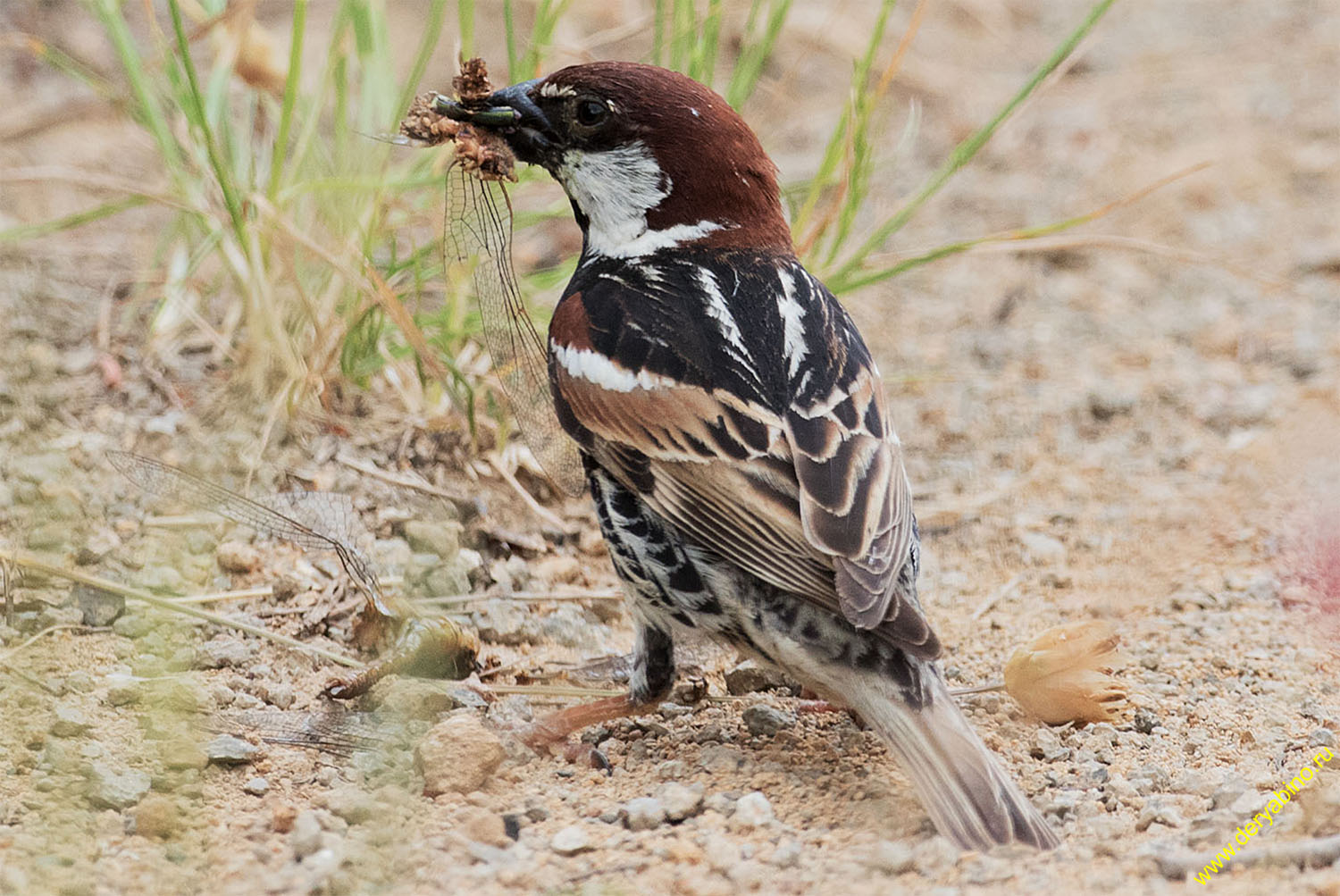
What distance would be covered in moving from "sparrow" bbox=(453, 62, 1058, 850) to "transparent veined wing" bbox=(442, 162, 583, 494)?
18cm

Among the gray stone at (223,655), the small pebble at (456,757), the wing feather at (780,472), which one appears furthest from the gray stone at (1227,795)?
the gray stone at (223,655)

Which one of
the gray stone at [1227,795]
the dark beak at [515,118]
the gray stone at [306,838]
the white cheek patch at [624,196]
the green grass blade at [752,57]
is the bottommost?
the gray stone at [306,838]

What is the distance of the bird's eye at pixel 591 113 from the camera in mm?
3777

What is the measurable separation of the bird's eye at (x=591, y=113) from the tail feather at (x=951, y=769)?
1529 millimetres

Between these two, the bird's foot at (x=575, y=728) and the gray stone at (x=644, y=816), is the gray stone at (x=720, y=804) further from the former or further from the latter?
the bird's foot at (x=575, y=728)

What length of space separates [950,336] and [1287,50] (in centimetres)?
342

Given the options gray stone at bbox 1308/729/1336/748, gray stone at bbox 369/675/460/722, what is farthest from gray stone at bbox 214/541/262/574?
gray stone at bbox 1308/729/1336/748

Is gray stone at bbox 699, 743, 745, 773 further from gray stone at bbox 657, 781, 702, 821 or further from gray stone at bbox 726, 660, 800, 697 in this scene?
gray stone at bbox 726, 660, 800, 697

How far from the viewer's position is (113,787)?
2.93m

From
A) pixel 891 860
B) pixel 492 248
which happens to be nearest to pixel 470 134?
pixel 492 248

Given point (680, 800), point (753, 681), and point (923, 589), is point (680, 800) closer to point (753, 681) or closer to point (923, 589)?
point (753, 681)

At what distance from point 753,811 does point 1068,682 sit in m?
0.86

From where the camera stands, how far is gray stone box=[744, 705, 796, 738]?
3.48 metres

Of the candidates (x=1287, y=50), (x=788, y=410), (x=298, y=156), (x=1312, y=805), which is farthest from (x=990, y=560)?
(x=1287, y=50)
